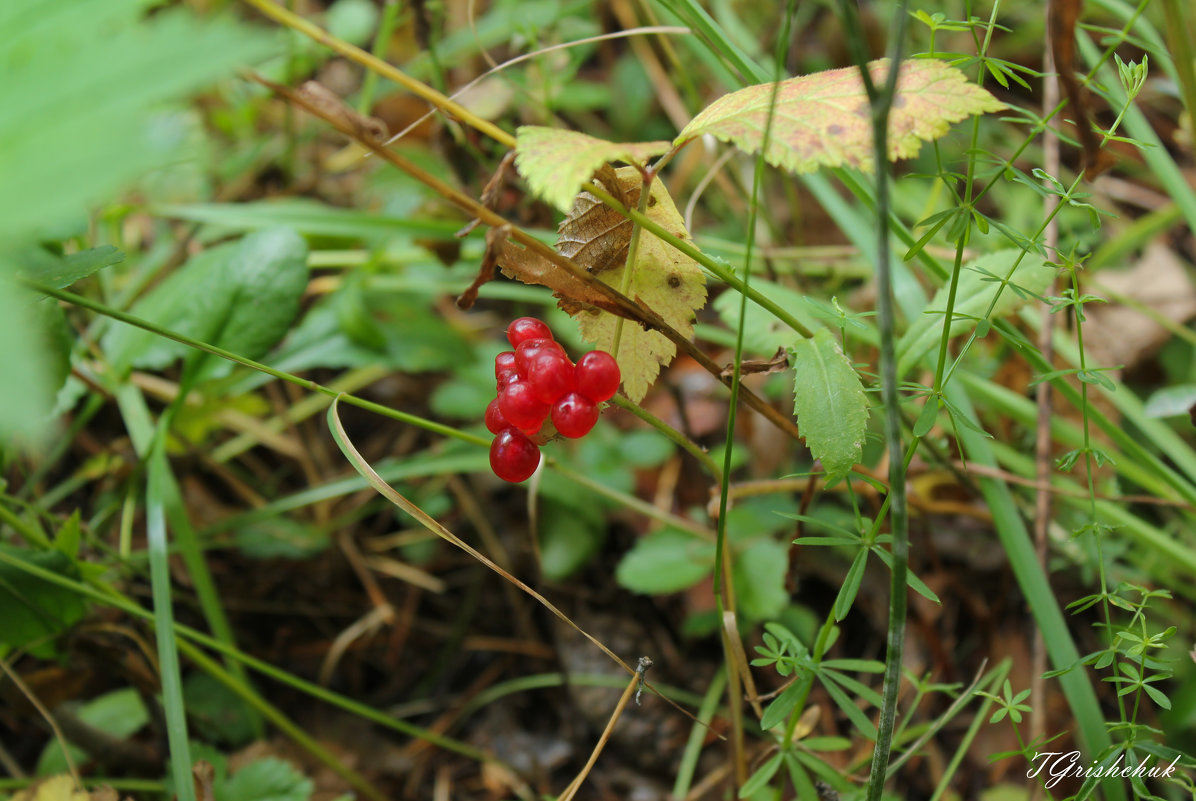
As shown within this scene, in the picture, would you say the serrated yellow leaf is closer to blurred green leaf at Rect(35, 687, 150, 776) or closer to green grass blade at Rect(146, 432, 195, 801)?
green grass blade at Rect(146, 432, 195, 801)

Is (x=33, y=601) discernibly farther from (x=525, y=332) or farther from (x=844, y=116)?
(x=844, y=116)

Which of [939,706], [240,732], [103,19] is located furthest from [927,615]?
[103,19]

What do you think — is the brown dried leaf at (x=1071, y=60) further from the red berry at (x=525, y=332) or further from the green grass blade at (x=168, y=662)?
the green grass blade at (x=168, y=662)

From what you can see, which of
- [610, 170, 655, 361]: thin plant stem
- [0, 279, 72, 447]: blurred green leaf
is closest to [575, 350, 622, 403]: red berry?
[610, 170, 655, 361]: thin plant stem

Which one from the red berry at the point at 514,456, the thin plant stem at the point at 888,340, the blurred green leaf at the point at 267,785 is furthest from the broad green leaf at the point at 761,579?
the blurred green leaf at the point at 267,785

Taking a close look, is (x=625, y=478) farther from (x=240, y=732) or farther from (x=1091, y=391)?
(x=1091, y=391)

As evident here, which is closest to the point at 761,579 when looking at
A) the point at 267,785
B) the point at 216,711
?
the point at 267,785
